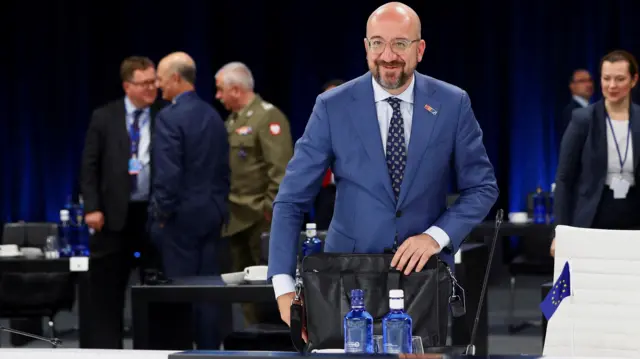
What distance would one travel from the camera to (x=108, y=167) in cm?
533

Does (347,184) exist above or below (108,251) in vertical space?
above

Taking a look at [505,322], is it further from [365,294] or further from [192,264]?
[365,294]

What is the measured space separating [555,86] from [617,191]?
571 centimetres

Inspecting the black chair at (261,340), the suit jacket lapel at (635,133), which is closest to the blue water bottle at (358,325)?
the black chair at (261,340)

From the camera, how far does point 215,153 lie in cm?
515

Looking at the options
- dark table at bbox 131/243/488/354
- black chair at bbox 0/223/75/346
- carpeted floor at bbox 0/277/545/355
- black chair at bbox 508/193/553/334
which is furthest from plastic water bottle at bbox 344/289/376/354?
black chair at bbox 508/193/553/334

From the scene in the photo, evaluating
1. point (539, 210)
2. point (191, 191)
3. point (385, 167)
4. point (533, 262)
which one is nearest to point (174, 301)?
point (191, 191)

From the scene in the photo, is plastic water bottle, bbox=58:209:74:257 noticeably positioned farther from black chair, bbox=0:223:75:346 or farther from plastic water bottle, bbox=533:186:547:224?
plastic water bottle, bbox=533:186:547:224

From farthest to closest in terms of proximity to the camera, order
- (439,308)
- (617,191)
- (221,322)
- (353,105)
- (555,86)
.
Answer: (555,86), (221,322), (617,191), (353,105), (439,308)

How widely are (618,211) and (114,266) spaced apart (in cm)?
242

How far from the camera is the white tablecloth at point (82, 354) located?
5.98 ft

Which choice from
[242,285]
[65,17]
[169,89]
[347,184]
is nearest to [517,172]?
[65,17]

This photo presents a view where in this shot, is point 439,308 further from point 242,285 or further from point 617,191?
point 617,191

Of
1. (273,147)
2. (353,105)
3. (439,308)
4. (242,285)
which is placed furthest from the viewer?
(273,147)
